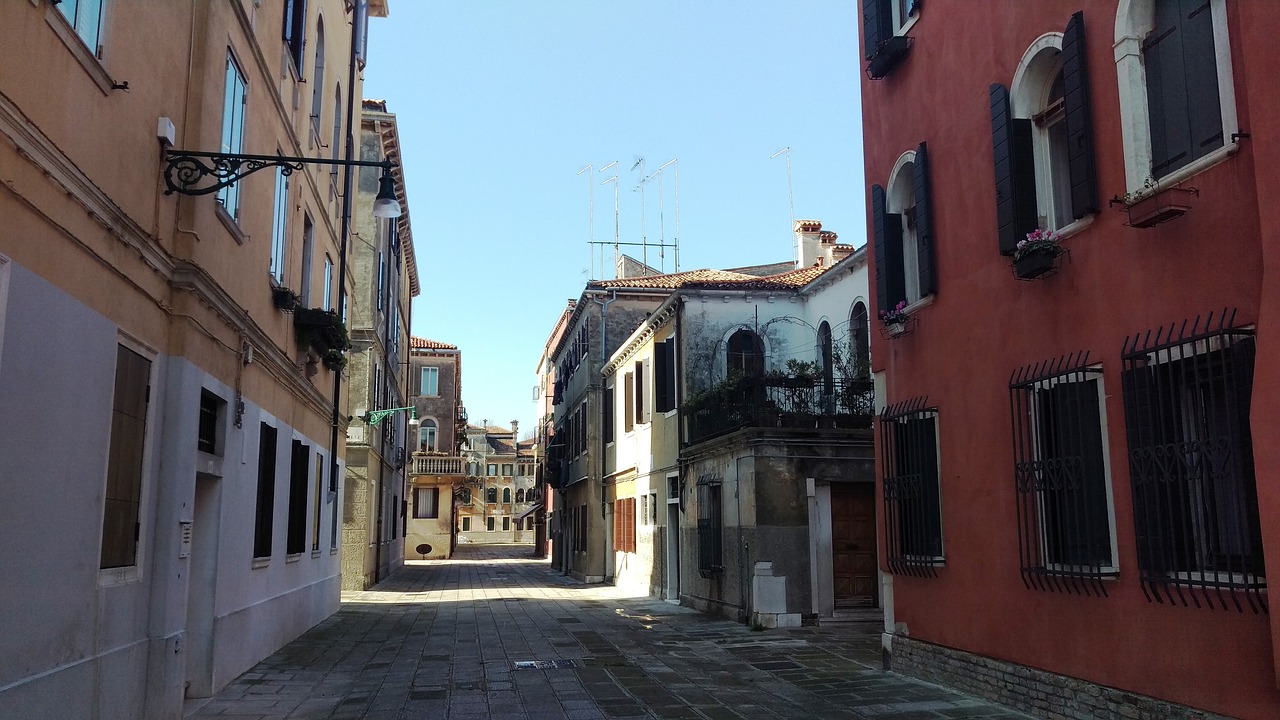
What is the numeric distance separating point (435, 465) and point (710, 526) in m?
30.0

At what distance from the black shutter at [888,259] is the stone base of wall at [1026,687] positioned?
138 inches

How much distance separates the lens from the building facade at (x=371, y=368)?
23391 mm

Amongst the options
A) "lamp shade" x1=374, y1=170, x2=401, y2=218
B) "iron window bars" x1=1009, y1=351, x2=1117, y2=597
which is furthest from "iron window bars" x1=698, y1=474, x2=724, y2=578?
"iron window bars" x1=1009, y1=351, x2=1117, y2=597

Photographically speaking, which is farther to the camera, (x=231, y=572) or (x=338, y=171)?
(x=338, y=171)

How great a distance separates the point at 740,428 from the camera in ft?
51.4

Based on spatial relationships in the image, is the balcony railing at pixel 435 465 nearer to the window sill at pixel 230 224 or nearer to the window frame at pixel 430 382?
the window frame at pixel 430 382

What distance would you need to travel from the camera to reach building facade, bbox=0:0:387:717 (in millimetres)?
5441

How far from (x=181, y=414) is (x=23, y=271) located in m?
2.68

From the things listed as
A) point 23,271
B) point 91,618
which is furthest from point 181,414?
point 23,271

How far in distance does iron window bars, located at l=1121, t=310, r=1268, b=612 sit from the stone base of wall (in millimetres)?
731

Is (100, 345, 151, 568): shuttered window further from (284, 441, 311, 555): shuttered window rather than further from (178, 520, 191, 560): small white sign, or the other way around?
(284, 441, 311, 555): shuttered window

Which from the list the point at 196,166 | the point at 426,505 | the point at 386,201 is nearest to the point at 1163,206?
the point at 386,201

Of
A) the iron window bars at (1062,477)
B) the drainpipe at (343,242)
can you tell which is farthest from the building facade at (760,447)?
the iron window bars at (1062,477)

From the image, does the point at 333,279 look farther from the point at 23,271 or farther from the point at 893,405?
the point at 23,271
